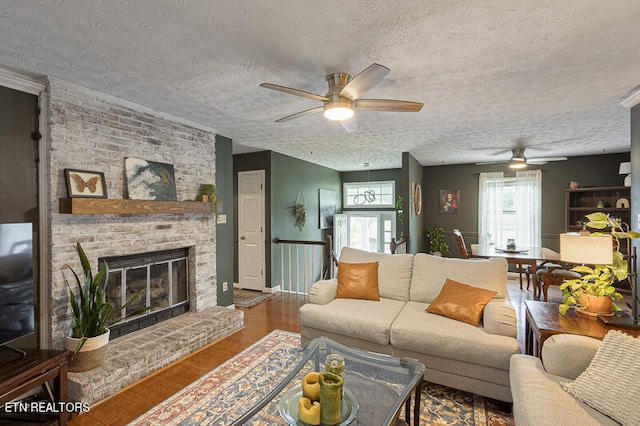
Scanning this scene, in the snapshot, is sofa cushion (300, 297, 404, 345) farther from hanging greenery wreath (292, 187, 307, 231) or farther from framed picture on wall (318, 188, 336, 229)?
framed picture on wall (318, 188, 336, 229)

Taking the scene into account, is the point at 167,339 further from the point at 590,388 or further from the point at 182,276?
the point at 590,388

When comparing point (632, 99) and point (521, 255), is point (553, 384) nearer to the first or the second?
point (632, 99)

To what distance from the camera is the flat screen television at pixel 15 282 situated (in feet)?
6.61

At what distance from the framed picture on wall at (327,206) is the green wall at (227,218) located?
299cm

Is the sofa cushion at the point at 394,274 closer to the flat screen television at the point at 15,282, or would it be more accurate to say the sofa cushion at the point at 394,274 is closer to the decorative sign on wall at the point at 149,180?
the decorative sign on wall at the point at 149,180

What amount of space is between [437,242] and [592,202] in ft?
9.79

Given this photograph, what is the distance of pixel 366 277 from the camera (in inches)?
128

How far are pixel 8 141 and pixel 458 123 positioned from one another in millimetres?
4388

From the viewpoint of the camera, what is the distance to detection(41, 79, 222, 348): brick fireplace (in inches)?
101

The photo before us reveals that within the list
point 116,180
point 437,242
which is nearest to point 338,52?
point 116,180

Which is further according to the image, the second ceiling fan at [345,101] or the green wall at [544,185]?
the green wall at [544,185]

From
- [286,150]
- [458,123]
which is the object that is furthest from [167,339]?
[458,123]

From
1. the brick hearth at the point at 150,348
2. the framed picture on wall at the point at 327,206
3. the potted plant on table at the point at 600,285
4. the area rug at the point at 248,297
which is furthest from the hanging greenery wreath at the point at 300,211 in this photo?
the potted plant on table at the point at 600,285

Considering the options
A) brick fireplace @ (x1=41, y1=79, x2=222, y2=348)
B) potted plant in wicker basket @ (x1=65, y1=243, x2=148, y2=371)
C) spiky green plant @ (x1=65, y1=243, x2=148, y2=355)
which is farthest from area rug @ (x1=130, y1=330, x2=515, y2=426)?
brick fireplace @ (x1=41, y1=79, x2=222, y2=348)
